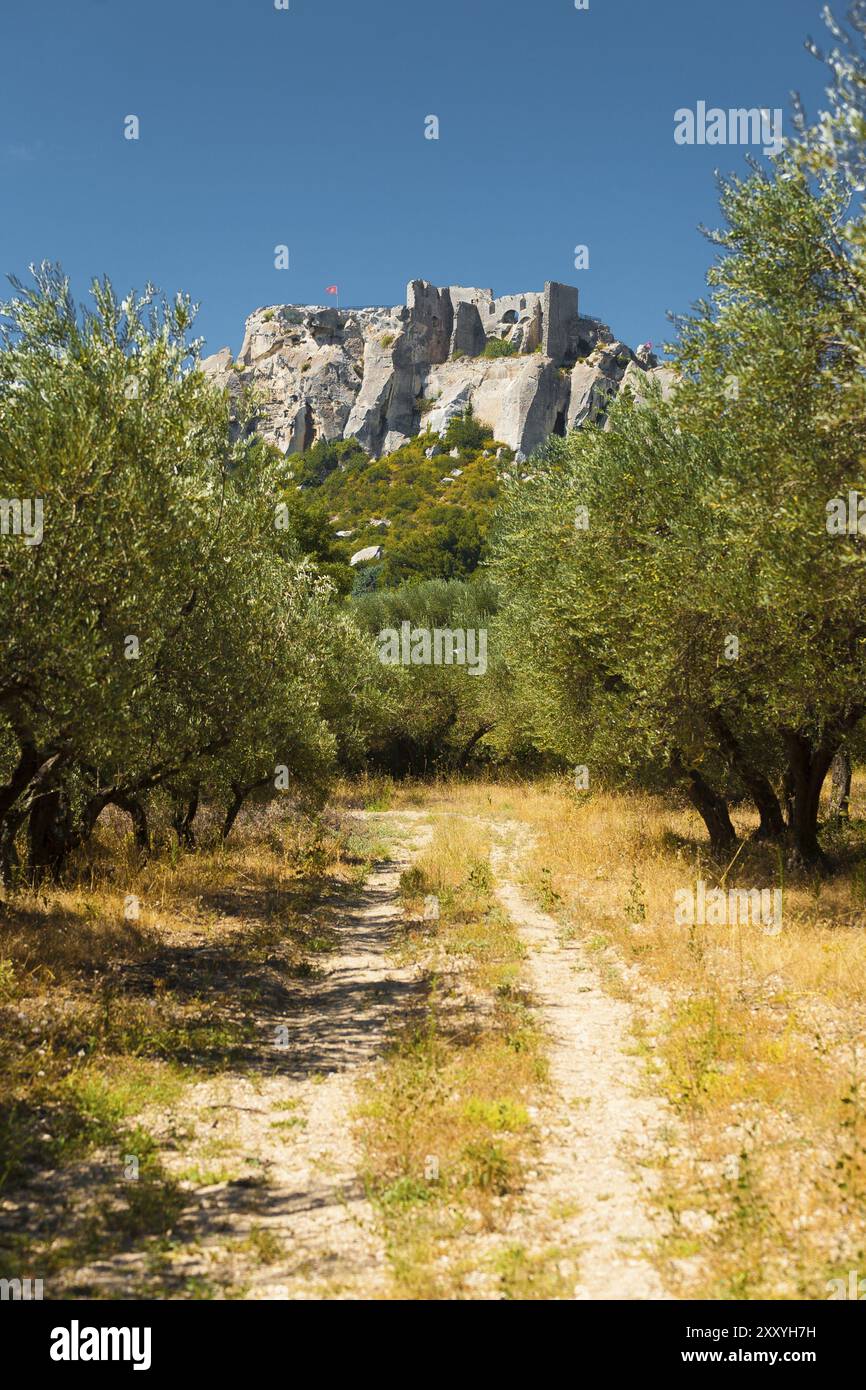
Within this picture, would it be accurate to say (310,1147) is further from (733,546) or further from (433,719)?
(433,719)

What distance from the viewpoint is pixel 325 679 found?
27.5 meters

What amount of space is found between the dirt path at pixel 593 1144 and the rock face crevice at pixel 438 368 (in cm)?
14206

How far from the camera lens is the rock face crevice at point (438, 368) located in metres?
153

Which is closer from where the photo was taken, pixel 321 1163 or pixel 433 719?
pixel 321 1163

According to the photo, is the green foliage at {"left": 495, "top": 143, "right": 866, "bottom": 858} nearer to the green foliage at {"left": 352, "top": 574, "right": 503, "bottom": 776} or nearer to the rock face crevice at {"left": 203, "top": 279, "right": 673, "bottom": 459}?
the green foliage at {"left": 352, "top": 574, "right": 503, "bottom": 776}

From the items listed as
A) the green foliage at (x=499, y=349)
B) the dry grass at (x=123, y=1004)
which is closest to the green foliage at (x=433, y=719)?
the dry grass at (x=123, y=1004)

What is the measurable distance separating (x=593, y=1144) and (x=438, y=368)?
18234 centimetres

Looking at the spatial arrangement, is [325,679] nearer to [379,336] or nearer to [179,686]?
[179,686]

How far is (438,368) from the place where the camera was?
176625 millimetres

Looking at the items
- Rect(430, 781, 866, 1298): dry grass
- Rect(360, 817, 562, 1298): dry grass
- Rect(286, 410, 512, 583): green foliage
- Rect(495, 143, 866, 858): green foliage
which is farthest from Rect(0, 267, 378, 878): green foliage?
Rect(286, 410, 512, 583): green foliage

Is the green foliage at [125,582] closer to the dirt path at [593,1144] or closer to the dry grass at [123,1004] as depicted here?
the dry grass at [123,1004]

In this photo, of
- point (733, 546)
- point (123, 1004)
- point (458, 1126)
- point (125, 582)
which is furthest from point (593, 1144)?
point (733, 546)

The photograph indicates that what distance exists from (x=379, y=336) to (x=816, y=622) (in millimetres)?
187596

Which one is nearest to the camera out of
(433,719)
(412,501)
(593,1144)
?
(593,1144)
